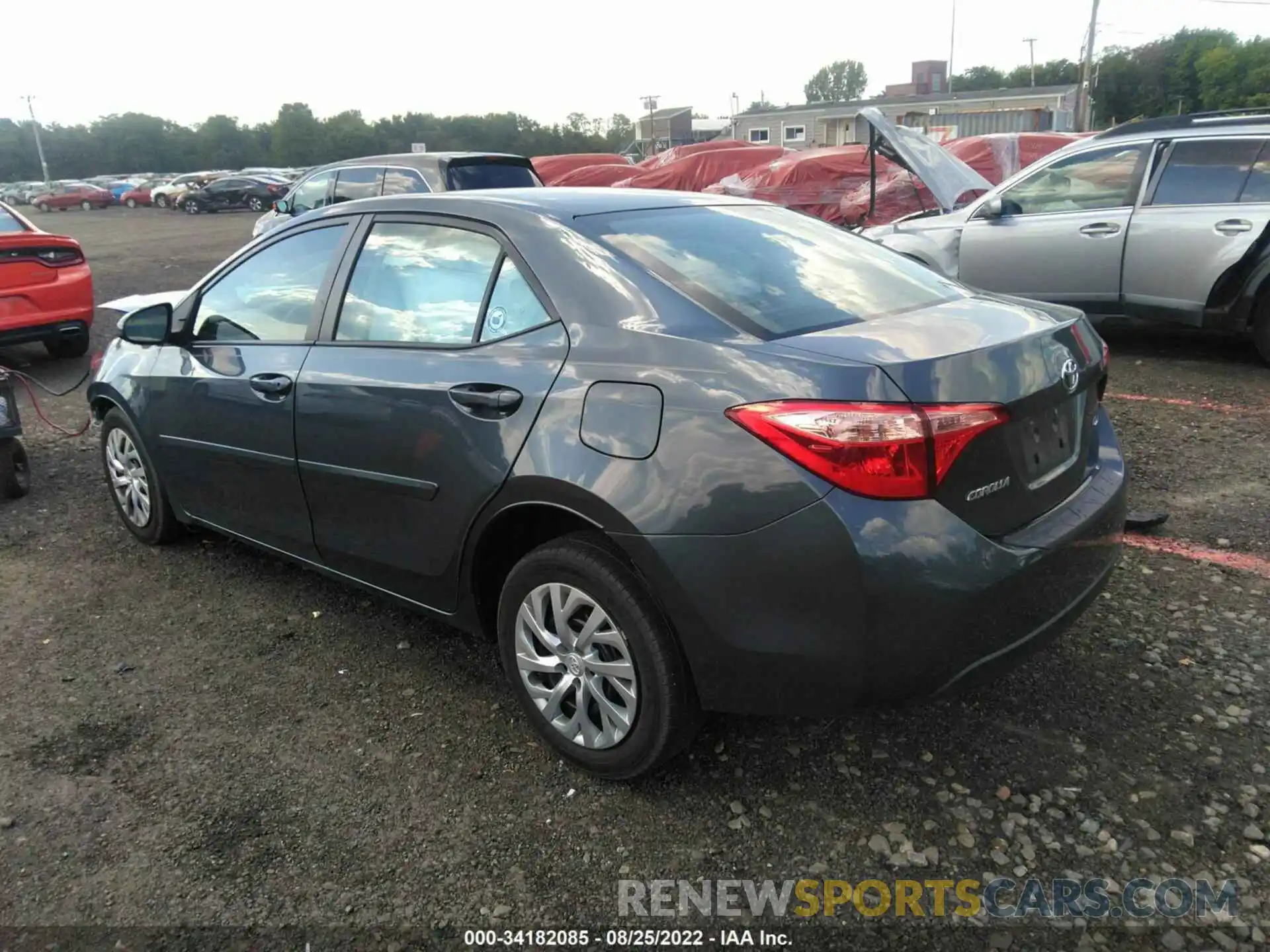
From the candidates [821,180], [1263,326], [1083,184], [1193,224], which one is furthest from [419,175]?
[1263,326]

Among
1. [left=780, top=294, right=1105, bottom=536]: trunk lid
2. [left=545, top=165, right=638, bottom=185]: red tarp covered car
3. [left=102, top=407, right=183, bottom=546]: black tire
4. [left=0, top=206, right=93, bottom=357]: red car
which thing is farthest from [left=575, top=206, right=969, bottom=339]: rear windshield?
[left=545, top=165, right=638, bottom=185]: red tarp covered car

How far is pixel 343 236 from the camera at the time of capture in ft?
11.3

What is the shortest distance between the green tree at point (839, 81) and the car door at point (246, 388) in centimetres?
13854

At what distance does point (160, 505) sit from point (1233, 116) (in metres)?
7.45

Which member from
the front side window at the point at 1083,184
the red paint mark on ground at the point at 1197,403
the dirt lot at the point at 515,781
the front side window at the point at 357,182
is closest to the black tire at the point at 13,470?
the dirt lot at the point at 515,781

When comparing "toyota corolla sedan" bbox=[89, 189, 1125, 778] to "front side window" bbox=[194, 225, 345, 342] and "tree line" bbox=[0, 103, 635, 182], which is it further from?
"tree line" bbox=[0, 103, 635, 182]

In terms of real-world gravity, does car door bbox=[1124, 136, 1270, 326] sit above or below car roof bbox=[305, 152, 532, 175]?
below

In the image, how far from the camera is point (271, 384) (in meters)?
3.47

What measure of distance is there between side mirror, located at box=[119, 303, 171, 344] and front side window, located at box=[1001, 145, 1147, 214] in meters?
6.30

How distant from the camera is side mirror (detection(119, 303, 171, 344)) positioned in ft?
13.4

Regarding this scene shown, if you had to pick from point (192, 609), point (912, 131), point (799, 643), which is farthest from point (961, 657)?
point (912, 131)

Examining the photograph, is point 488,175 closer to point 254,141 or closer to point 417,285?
point 417,285

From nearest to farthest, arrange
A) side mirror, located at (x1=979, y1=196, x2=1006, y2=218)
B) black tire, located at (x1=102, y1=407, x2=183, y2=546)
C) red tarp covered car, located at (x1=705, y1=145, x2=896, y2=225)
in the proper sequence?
black tire, located at (x1=102, y1=407, x2=183, y2=546)
side mirror, located at (x1=979, y1=196, x2=1006, y2=218)
red tarp covered car, located at (x1=705, y1=145, x2=896, y2=225)

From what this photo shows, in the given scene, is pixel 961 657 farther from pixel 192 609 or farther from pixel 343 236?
pixel 192 609
